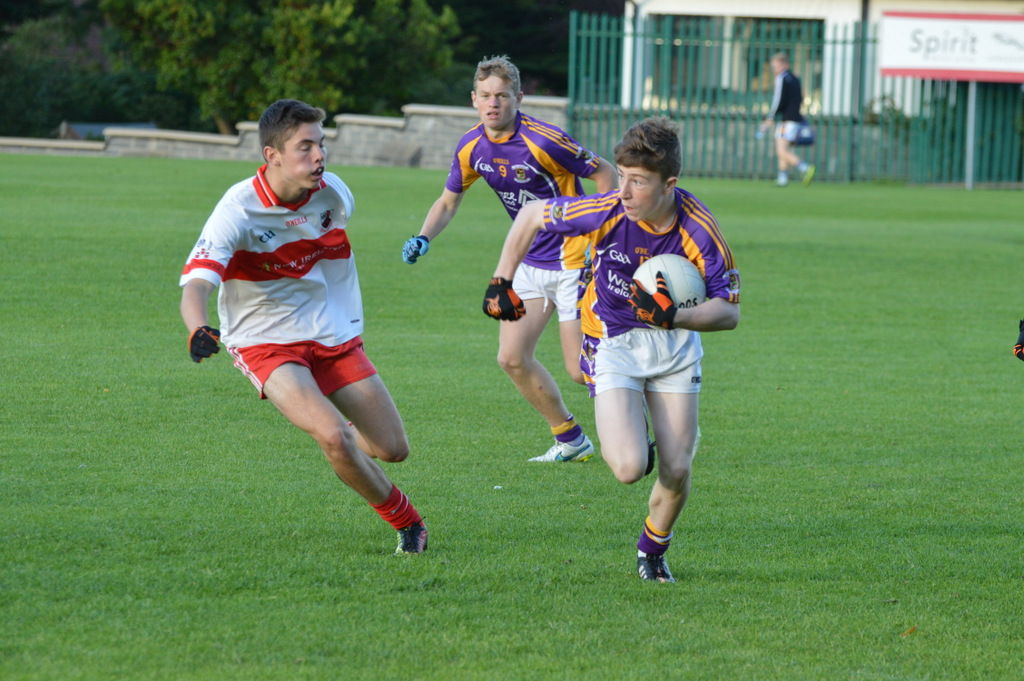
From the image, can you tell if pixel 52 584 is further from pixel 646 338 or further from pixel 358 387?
pixel 646 338

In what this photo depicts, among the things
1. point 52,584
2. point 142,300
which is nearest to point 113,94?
point 142,300

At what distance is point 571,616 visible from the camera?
15.5ft

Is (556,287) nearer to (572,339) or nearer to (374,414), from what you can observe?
(572,339)

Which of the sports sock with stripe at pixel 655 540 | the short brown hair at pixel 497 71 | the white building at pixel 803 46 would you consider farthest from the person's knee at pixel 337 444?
the white building at pixel 803 46

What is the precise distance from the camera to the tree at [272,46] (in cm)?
3338

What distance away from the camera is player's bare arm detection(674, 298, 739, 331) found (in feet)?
15.8

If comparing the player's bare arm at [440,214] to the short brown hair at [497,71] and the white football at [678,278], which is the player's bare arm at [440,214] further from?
the white football at [678,278]

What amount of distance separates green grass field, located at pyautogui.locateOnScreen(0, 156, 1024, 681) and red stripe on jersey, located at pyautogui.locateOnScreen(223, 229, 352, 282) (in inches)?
45.9

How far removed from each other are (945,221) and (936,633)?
53.0ft

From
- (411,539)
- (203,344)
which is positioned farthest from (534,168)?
(203,344)

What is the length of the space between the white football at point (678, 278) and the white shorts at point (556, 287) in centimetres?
241

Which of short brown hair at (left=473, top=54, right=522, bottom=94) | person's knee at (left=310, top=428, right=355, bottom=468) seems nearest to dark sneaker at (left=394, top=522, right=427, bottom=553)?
person's knee at (left=310, top=428, right=355, bottom=468)

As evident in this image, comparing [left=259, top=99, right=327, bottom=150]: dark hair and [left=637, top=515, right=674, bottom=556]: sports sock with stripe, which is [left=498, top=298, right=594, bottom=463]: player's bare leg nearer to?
[left=637, top=515, right=674, bottom=556]: sports sock with stripe

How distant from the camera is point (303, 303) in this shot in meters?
5.42
